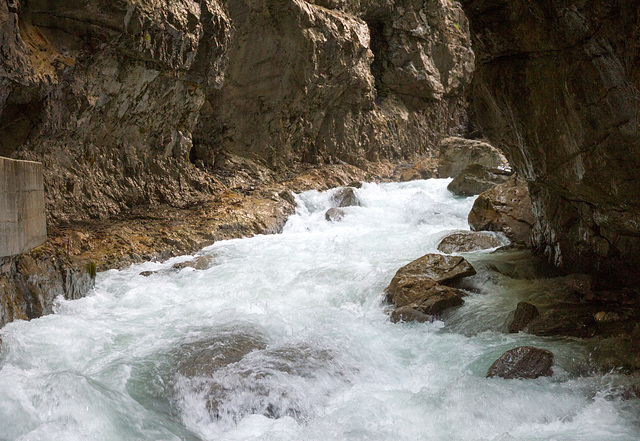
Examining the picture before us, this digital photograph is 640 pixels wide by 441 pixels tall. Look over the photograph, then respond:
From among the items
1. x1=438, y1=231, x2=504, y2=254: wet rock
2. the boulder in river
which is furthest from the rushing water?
x1=438, y1=231, x2=504, y2=254: wet rock

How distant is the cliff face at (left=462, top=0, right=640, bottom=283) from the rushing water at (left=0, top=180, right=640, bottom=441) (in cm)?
145

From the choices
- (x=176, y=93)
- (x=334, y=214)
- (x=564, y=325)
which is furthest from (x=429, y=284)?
(x=176, y=93)

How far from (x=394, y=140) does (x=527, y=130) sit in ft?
51.5

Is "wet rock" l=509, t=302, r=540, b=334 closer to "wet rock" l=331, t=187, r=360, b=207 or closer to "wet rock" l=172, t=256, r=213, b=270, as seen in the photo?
"wet rock" l=172, t=256, r=213, b=270

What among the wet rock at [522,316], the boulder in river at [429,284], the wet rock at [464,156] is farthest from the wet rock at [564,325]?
the wet rock at [464,156]

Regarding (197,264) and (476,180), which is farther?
(476,180)

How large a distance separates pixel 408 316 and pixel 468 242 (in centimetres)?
379

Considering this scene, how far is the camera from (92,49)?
8289 millimetres

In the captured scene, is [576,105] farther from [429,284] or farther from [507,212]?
[507,212]

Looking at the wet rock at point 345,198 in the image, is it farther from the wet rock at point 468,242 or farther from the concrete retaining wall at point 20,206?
the concrete retaining wall at point 20,206

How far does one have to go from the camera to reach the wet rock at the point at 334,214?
12953 mm

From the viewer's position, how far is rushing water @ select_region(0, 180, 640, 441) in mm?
3865

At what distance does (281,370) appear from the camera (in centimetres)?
470

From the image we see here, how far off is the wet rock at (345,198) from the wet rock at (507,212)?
4.32 meters
